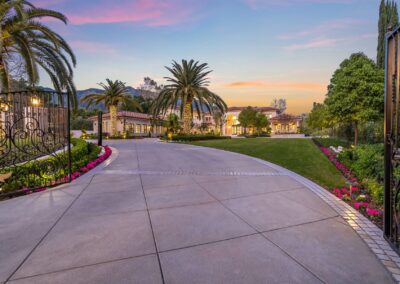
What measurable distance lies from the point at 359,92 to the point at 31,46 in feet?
57.5

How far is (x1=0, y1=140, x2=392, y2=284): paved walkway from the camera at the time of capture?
7.60 ft

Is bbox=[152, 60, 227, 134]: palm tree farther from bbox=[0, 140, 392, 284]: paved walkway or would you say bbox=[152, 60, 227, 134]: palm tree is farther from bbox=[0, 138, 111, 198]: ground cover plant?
bbox=[0, 140, 392, 284]: paved walkway

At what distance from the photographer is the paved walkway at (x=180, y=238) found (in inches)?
91.2

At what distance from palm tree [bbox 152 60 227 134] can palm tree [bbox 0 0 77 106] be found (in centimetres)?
1275

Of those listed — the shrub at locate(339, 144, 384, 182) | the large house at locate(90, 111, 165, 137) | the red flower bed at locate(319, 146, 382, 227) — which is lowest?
the red flower bed at locate(319, 146, 382, 227)

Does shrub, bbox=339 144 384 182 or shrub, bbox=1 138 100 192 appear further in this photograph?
shrub, bbox=339 144 384 182

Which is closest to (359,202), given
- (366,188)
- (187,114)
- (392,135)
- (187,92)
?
(366,188)

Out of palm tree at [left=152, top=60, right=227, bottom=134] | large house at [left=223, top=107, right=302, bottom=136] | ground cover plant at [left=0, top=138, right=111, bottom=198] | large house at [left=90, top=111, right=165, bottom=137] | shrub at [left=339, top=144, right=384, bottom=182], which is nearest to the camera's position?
ground cover plant at [left=0, top=138, right=111, bottom=198]

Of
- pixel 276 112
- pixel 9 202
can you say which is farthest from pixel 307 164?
pixel 276 112

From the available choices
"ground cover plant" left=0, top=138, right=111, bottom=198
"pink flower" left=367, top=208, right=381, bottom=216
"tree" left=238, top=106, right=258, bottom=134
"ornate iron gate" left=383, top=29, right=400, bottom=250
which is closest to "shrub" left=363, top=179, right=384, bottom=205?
"pink flower" left=367, top=208, right=381, bottom=216

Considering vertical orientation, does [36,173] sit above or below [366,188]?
above

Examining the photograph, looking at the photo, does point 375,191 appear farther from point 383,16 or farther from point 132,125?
point 132,125

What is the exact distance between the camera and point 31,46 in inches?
410

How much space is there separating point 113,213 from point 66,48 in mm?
10246
